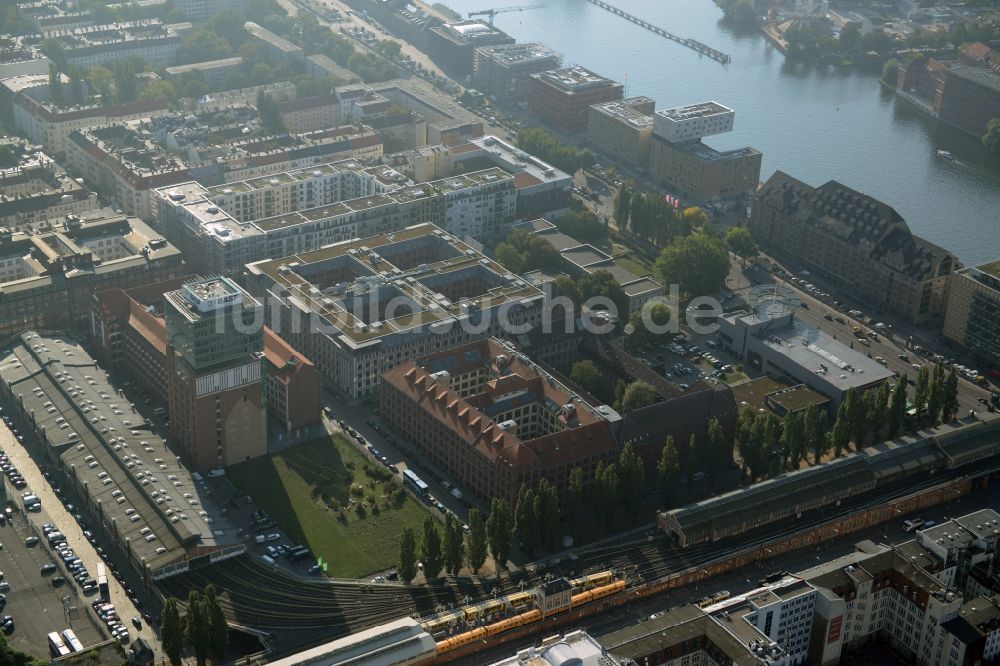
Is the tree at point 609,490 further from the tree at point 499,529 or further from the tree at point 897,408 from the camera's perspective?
the tree at point 897,408

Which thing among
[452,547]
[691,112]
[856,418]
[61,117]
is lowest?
[452,547]

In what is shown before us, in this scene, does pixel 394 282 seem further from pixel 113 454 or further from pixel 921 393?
pixel 921 393

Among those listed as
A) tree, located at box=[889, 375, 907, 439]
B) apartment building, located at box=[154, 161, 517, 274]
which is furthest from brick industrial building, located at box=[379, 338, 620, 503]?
apartment building, located at box=[154, 161, 517, 274]

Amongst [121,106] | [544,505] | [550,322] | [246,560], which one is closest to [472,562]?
[544,505]

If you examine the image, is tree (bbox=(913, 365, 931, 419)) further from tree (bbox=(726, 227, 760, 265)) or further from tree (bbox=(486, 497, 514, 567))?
→ tree (bbox=(486, 497, 514, 567))

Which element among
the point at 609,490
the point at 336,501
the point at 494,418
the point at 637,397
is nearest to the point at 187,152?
the point at 494,418

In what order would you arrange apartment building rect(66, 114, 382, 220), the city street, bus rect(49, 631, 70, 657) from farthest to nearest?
1. apartment building rect(66, 114, 382, 220)
2. the city street
3. bus rect(49, 631, 70, 657)

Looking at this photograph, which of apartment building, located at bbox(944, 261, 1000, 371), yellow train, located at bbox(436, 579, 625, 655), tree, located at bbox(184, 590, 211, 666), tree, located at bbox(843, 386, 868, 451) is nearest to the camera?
tree, located at bbox(184, 590, 211, 666)
